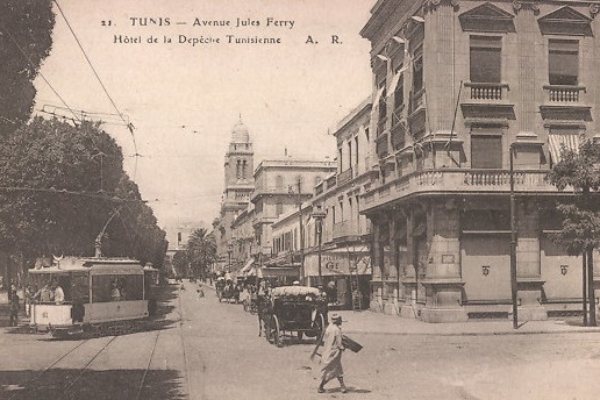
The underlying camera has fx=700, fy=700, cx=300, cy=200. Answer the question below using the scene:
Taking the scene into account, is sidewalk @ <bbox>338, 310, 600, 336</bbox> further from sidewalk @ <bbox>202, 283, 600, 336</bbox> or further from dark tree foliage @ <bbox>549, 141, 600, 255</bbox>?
dark tree foliage @ <bbox>549, 141, 600, 255</bbox>

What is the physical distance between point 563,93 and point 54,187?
20581 millimetres

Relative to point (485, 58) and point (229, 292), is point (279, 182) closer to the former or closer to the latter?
point (229, 292)

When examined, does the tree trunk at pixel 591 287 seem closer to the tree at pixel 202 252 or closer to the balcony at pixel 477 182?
the balcony at pixel 477 182

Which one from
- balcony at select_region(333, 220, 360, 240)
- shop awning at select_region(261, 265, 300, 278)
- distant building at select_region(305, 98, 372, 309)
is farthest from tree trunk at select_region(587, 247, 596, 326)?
shop awning at select_region(261, 265, 300, 278)

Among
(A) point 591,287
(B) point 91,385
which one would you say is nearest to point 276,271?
(A) point 591,287

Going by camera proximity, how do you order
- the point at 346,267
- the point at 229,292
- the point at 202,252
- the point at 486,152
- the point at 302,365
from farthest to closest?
the point at 202,252, the point at 229,292, the point at 346,267, the point at 486,152, the point at 302,365

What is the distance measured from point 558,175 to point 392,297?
11.3 metres

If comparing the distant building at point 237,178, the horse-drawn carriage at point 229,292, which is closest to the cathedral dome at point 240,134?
the distant building at point 237,178

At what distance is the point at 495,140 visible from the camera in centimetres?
2672

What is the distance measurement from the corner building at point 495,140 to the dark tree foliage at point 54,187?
542 inches

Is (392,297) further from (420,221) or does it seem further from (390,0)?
(390,0)

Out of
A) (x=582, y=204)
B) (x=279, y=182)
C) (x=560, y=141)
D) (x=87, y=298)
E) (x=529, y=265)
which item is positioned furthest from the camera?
(x=279, y=182)

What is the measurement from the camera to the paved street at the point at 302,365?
11.4 metres

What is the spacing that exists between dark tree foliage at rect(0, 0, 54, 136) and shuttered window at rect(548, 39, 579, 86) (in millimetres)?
18495
